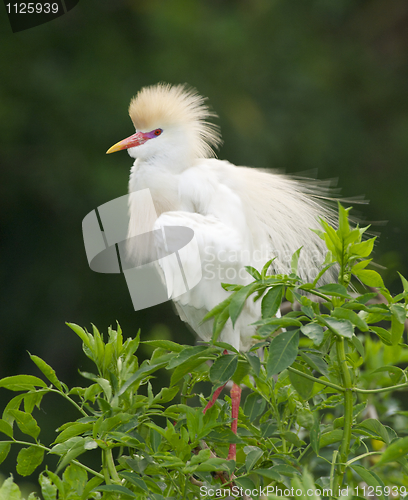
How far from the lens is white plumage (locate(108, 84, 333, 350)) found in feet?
4.00

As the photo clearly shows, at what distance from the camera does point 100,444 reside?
647 mm

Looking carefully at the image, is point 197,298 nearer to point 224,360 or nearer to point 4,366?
point 224,360

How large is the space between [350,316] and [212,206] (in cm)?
76

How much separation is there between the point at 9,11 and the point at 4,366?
242 cm

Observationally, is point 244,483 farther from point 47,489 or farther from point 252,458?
point 47,489

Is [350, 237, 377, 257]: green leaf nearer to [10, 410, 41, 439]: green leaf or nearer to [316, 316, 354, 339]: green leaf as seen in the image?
[316, 316, 354, 339]: green leaf

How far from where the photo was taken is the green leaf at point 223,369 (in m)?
0.58

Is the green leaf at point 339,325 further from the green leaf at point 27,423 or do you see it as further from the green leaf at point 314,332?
the green leaf at point 27,423

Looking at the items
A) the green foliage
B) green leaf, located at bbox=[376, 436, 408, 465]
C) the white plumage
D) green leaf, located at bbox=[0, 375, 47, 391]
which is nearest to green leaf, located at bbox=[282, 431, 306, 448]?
the green foliage

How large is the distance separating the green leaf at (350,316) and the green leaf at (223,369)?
0.12 metres

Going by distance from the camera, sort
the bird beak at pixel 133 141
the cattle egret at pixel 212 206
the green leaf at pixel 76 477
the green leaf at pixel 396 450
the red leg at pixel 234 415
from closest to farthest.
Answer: the green leaf at pixel 396 450 → the green leaf at pixel 76 477 → the red leg at pixel 234 415 → the cattle egret at pixel 212 206 → the bird beak at pixel 133 141

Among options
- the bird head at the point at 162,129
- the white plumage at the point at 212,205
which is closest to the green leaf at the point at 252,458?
the white plumage at the point at 212,205

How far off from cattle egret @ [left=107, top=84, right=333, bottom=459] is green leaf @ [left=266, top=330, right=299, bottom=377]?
60 cm

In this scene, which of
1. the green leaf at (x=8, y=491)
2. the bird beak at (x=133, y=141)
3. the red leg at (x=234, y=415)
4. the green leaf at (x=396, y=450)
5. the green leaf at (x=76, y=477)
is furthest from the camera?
the bird beak at (x=133, y=141)
